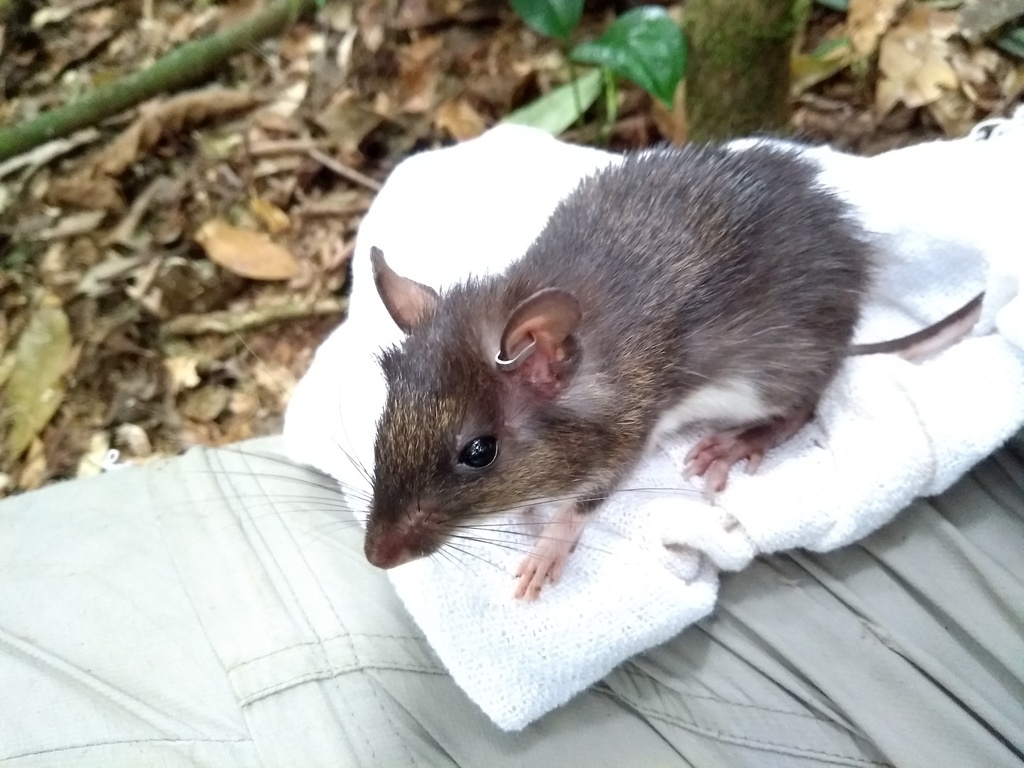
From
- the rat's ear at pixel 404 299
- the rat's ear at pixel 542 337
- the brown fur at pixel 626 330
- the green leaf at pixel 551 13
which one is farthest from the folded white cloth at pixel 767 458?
the green leaf at pixel 551 13

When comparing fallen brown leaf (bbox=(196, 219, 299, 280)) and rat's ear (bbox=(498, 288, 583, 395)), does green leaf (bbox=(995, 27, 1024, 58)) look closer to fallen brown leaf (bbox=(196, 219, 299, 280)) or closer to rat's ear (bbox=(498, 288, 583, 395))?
rat's ear (bbox=(498, 288, 583, 395))

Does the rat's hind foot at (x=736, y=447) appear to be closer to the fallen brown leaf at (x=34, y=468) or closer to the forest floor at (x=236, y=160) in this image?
the forest floor at (x=236, y=160)

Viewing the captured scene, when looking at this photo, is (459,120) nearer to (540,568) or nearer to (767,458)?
(767,458)

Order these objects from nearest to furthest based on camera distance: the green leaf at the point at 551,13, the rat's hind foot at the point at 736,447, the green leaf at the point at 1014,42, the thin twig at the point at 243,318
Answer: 1. the rat's hind foot at the point at 736,447
2. the green leaf at the point at 551,13
3. the green leaf at the point at 1014,42
4. the thin twig at the point at 243,318

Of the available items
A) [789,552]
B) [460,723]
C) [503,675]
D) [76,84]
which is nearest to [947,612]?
[789,552]

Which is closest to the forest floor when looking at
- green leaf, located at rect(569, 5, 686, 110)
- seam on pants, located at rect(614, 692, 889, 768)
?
green leaf, located at rect(569, 5, 686, 110)

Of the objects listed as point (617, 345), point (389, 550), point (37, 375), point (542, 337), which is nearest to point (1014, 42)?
point (617, 345)
